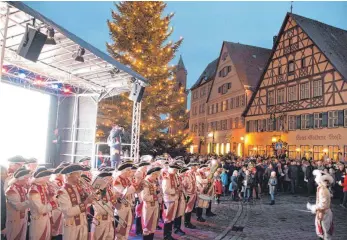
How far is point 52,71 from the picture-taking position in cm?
1405

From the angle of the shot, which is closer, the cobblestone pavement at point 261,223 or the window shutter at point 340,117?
the cobblestone pavement at point 261,223

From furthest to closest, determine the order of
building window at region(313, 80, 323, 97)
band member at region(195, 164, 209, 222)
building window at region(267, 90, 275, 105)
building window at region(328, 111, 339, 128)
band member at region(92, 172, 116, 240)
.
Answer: building window at region(267, 90, 275, 105) < building window at region(313, 80, 323, 97) < building window at region(328, 111, 339, 128) < band member at region(195, 164, 209, 222) < band member at region(92, 172, 116, 240)

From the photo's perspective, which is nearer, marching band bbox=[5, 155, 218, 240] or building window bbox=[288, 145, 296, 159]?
marching band bbox=[5, 155, 218, 240]

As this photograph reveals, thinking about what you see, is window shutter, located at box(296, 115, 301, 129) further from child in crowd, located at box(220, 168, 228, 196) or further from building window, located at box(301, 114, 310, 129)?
child in crowd, located at box(220, 168, 228, 196)

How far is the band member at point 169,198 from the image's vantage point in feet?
28.6

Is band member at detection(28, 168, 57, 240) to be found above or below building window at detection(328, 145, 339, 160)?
below

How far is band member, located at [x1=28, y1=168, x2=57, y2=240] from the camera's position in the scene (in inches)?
223

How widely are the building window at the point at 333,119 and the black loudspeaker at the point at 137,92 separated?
17.7 m

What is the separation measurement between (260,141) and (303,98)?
7.22 metres

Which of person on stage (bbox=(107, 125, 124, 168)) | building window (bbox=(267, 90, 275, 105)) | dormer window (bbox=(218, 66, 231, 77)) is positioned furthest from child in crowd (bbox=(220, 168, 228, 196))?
dormer window (bbox=(218, 66, 231, 77))

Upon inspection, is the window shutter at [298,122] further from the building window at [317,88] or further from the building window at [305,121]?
the building window at [317,88]

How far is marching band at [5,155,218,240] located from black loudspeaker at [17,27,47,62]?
2.92 meters

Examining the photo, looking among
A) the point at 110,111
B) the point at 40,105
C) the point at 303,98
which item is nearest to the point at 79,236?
the point at 40,105

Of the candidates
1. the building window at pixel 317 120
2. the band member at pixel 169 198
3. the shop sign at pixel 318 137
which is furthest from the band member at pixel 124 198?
the building window at pixel 317 120
